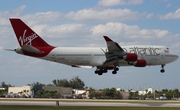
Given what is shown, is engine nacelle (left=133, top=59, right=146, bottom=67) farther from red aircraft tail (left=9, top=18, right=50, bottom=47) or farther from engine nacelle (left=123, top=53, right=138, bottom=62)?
red aircraft tail (left=9, top=18, right=50, bottom=47)

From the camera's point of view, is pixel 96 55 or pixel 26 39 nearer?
pixel 26 39

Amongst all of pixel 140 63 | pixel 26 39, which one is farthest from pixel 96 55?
pixel 26 39

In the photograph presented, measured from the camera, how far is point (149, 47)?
81125 mm

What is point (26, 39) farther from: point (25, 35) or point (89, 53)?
point (89, 53)

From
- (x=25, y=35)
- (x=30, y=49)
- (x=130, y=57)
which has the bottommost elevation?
(x=130, y=57)

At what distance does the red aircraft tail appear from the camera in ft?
246

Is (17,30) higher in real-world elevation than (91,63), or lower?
higher

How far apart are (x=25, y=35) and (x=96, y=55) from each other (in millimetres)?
13805

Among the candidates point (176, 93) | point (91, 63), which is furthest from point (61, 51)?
point (176, 93)

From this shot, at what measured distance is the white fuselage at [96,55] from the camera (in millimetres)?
74938

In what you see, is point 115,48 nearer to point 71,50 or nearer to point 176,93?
point 71,50

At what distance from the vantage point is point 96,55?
78.1m

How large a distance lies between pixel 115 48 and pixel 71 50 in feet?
26.7

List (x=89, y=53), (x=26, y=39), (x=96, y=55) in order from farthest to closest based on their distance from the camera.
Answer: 1. (x=96, y=55)
2. (x=89, y=53)
3. (x=26, y=39)
